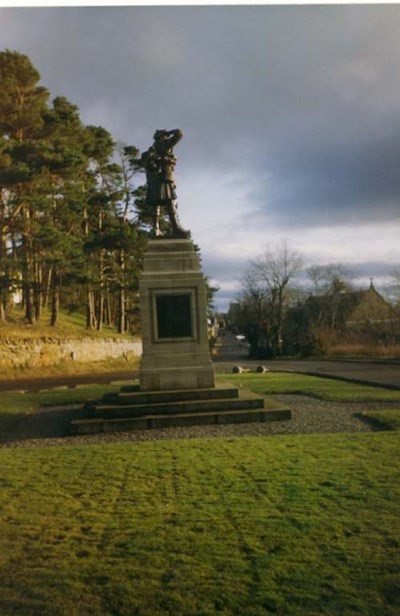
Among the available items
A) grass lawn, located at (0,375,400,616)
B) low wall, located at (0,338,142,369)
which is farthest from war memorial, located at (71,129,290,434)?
low wall, located at (0,338,142,369)

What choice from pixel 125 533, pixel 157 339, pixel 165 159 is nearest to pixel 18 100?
pixel 165 159

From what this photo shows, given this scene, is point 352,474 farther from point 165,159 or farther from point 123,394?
point 165,159

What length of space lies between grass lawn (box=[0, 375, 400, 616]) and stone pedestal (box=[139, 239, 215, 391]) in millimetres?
3950

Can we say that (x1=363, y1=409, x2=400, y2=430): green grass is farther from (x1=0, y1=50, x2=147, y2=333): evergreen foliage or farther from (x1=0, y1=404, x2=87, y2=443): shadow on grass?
(x1=0, y1=50, x2=147, y2=333): evergreen foliage

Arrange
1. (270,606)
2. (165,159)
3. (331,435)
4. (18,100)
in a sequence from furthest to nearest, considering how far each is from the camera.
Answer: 1. (18,100)
2. (165,159)
3. (331,435)
4. (270,606)

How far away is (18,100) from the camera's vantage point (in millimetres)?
25156

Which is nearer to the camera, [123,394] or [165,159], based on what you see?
[123,394]

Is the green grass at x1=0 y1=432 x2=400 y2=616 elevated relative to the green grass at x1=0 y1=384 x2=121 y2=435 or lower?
elevated

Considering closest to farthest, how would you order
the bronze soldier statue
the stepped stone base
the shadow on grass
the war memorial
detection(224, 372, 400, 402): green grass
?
the shadow on grass, the stepped stone base, the war memorial, detection(224, 372, 400, 402): green grass, the bronze soldier statue

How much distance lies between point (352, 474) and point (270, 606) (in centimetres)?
252

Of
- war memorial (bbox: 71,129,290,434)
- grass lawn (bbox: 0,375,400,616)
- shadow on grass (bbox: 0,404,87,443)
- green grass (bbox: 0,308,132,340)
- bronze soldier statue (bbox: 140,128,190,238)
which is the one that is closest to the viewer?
grass lawn (bbox: 0,375,400,616)

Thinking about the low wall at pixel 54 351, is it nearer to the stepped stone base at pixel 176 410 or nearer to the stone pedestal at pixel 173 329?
the stone pedestal at pixel 173 329

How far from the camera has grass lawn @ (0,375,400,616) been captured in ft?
9.27

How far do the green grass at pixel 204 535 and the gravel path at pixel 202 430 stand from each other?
1755 mm
